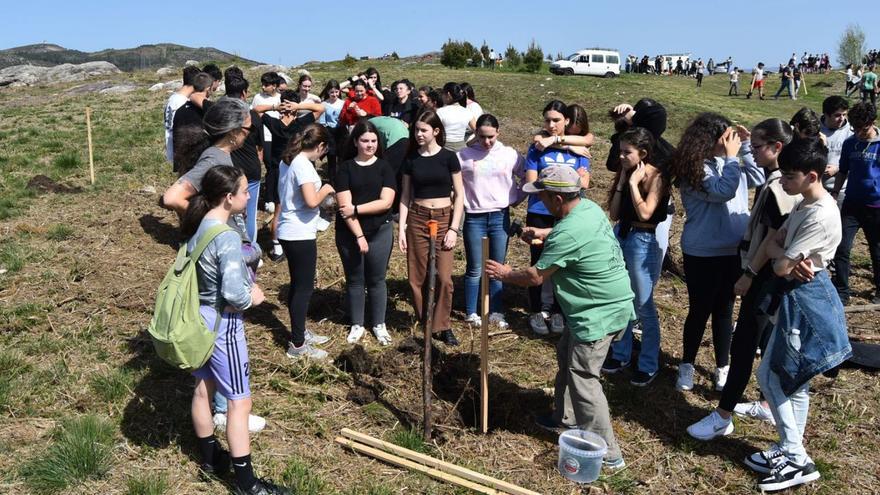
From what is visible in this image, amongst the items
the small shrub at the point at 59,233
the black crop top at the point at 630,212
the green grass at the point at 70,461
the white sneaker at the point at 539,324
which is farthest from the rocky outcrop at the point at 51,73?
the black crop top at the point at 630,212

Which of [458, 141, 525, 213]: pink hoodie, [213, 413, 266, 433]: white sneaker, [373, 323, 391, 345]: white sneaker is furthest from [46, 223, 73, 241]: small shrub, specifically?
[458, 141, 525, 213]: pink hoodie

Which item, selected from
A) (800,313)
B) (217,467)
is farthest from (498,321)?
(217,467)

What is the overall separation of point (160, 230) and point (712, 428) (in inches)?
272

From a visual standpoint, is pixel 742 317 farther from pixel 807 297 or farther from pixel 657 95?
pixel 657 95

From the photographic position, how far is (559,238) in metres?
3.69

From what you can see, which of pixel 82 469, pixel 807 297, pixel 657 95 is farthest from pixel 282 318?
pixel 657 95

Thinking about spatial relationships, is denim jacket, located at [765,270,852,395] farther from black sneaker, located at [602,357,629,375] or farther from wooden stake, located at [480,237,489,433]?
wooden stake, located at [480,237,489,433]

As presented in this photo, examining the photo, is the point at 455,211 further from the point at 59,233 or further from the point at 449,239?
the point at 59,233

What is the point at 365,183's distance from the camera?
531cm

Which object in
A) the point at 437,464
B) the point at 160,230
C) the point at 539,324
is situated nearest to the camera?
the point at 437,464

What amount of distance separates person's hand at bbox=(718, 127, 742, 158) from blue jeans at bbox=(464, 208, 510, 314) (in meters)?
1.94

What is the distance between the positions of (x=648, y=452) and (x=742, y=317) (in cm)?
104

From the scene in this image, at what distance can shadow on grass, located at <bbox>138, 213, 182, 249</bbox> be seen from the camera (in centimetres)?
807

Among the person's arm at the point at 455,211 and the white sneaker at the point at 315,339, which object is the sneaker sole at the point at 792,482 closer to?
the person's arm at the point at 455,211
